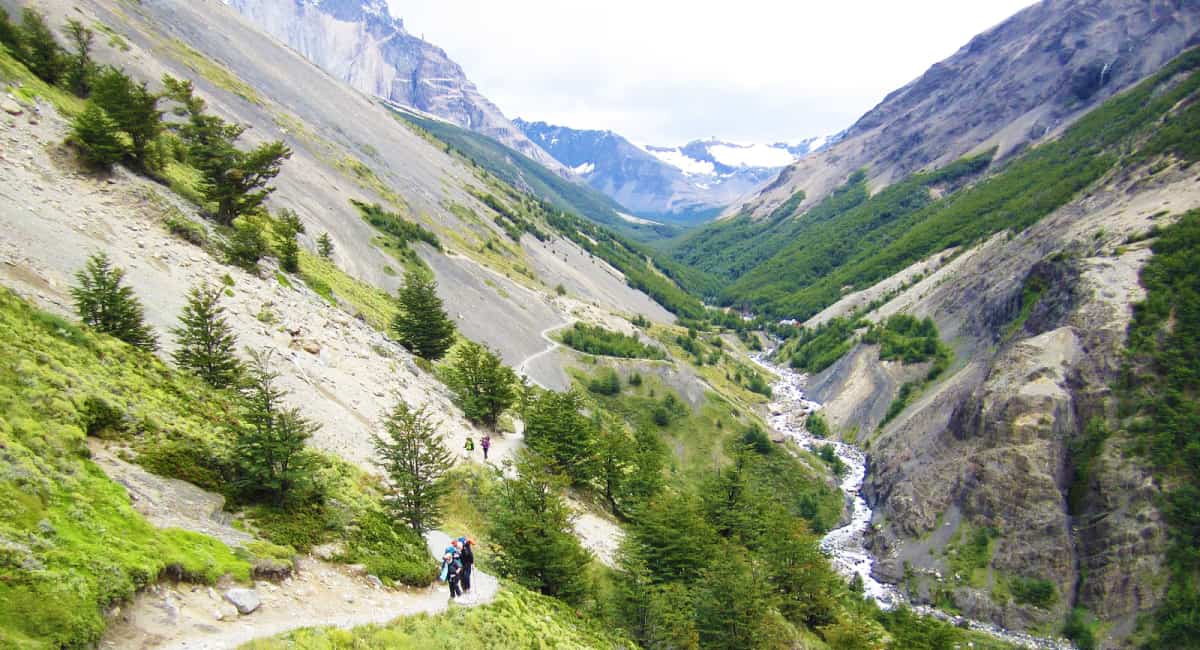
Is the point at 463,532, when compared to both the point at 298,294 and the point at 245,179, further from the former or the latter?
the point at 245,179

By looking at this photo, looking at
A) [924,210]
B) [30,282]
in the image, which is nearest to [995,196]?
[924,210]

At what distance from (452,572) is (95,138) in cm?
2874

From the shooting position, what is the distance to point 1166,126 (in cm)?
8562

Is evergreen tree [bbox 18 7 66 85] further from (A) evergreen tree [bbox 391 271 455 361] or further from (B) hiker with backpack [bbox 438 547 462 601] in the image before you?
(B) hiker with backpack [bbox 438 547 462 601]

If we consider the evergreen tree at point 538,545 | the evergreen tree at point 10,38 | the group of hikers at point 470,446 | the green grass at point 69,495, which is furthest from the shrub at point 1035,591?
the evergreen tree at point 10,38

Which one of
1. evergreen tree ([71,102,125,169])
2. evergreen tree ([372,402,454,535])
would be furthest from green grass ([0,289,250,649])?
evergreen tree ([71,102,125,169])

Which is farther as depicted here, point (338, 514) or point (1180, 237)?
point (1180, 237)

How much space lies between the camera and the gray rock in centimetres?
1102

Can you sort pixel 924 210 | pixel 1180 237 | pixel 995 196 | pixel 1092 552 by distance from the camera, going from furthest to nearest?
pixel 924 210 < pixel 995 196 < pixel 1180 237 < pixel 1092 552

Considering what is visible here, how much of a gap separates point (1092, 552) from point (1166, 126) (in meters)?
78.9

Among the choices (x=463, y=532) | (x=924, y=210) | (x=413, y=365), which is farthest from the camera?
(x=924, y=210)

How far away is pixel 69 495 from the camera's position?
10195 millimetres

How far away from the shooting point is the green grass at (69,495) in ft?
→ 25.9

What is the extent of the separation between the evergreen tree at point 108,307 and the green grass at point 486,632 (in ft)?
44.8
